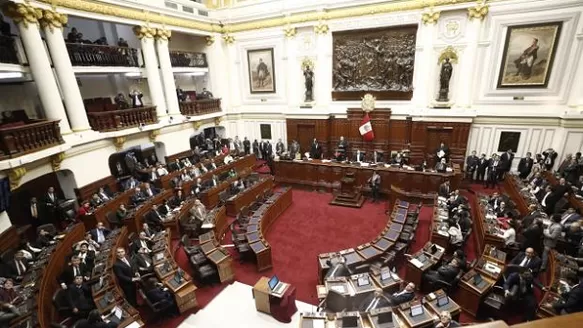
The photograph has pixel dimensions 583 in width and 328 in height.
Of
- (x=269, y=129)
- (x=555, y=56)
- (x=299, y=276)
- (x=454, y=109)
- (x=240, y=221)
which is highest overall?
(x=555, y=56)

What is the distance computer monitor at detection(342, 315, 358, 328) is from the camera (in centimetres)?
486

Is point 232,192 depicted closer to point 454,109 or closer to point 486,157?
point 454,109

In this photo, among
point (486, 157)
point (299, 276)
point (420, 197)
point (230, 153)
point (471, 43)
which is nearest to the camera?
point (299, 276)

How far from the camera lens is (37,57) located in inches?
363

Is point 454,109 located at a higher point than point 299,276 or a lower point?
higher

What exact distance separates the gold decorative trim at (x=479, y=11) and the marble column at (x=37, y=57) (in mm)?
15925

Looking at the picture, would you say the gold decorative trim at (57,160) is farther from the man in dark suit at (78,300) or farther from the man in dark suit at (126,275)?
the man in dark suit at (78,300)

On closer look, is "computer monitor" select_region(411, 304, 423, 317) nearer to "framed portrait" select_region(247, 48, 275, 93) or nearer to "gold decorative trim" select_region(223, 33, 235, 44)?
"framed portrait" select_region(247, 48, 275, 93)

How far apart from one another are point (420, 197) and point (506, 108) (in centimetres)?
587

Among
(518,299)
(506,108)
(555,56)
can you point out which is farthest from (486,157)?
(518,299)

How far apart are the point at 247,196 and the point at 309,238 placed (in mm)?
3290

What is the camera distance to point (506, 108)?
12.7 meters

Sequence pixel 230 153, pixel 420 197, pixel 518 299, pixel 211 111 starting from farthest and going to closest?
pixel 211 111, pixel 230 153, pixel 420 197, pixel 518 299

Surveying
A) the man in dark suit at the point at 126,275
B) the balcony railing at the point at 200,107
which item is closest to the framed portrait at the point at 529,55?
the balcony railing at the point at 200,107
